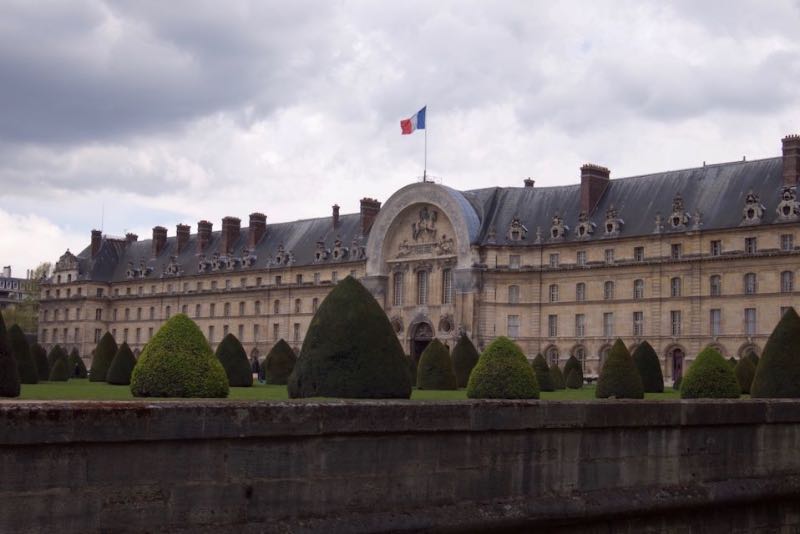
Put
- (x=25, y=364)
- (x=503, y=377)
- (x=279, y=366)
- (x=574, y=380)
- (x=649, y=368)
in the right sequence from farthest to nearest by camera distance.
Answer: (x=574, y=380) → (x=279, y=366) → (x=649, y=368) → (x=25, y=364) → (x=503, y=377)

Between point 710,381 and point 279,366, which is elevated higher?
point 279,366

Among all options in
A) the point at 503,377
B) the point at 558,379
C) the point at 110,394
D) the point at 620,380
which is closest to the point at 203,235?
the point at 558,379

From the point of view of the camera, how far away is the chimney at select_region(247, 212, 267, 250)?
86481mm

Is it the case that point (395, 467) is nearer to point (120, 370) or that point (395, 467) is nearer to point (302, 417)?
point (302, 417)

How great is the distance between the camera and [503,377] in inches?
949

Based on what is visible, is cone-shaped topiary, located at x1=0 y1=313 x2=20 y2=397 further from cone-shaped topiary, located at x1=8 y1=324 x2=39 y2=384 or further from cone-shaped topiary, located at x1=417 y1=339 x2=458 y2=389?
cone-shaped topiary, located at x1=417 y1=339 x2=458 y2=389

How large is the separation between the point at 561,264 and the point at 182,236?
40707 mm

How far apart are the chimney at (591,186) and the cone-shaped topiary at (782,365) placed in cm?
3961

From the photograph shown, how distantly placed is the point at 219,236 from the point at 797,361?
233 feet

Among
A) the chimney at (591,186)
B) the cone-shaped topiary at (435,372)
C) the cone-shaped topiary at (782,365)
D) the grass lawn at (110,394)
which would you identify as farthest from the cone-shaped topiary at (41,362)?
the chimney at (591,186)

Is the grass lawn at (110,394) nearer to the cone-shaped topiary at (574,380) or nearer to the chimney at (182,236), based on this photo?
the cone-shaped topiary at (574,380)

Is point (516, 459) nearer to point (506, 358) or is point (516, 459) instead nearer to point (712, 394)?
point (506, 358)

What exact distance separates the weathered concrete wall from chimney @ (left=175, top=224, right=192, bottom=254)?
266 feet

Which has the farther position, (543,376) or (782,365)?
(543,376)
